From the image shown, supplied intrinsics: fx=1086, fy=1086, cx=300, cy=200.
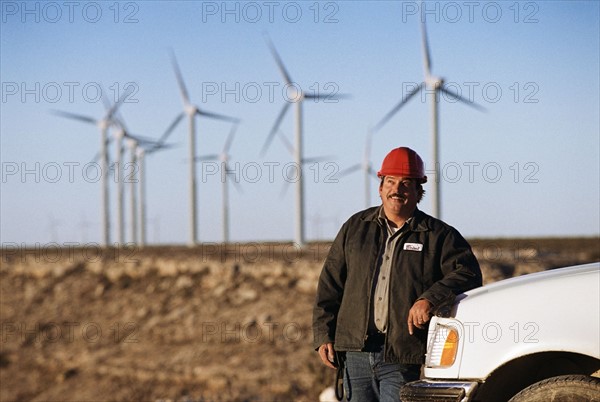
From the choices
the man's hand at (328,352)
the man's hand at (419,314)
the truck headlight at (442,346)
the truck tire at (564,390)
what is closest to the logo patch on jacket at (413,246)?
the man's hand at (419,314)

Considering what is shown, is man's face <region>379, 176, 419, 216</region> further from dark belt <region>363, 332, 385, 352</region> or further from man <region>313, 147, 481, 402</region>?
dark belt <region>363, 332, 385, 352</region>

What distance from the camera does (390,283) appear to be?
581cm

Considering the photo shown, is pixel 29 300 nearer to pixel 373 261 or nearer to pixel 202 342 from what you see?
pixel 202 342

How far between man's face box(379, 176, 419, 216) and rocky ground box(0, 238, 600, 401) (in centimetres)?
1222

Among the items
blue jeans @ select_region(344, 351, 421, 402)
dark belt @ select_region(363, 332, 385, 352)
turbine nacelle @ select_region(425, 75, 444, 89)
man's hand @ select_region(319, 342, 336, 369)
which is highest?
turbine nacelle @ select_region(425, 75, 444, 89)

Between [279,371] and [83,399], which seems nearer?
[279,371]

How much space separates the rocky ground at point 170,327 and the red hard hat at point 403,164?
40.2ft

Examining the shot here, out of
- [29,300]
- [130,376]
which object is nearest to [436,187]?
[130,376]

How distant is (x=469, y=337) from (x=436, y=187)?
77.3ft

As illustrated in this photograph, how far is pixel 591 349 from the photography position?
200 inches

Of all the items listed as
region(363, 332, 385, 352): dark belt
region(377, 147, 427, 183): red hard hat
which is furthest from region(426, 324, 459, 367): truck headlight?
region(377, 147, 427, 183): red hard hat

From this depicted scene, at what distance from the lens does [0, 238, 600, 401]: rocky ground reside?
78.9 feet

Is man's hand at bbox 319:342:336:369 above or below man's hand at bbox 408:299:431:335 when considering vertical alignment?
below

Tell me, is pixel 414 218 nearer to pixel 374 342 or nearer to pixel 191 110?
pixel 374 342
